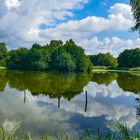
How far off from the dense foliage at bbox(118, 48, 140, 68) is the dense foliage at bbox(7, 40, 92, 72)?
113 ft

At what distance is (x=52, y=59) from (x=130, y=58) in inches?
1992

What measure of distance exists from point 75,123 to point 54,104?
11104 mm

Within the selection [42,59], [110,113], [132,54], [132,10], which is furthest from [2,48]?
[110,113]

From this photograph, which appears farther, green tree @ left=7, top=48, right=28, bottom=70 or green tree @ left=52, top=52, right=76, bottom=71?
green tree @ left=7, top=48, right=28, bottom=70

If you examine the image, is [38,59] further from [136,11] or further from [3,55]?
[136,11]

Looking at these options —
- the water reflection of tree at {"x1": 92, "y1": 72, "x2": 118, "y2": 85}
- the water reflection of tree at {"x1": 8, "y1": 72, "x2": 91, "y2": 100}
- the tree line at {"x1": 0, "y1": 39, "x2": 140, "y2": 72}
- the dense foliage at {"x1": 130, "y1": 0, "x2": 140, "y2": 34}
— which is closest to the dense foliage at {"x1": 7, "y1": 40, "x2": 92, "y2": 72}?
the tree line at {"x1": 0, "y1": 39, "x2": 140, "y2": 72}

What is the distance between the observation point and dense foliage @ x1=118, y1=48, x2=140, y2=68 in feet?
531

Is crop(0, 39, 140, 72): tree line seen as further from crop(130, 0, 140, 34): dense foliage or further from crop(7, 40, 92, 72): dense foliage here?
crop(130, 0, 140, 34): dense foliage

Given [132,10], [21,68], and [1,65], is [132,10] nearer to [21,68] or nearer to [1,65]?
[21,68]

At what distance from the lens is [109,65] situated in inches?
7712

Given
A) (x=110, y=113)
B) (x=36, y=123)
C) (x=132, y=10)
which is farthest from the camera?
(x=132, y=10)

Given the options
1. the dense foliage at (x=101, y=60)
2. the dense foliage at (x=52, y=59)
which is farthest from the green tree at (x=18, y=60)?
the dense foliage at (x=101, y=60)

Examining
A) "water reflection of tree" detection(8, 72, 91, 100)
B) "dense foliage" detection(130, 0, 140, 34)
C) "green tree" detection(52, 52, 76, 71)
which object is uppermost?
"dense foliage" detection(130, 0, 140, 34)

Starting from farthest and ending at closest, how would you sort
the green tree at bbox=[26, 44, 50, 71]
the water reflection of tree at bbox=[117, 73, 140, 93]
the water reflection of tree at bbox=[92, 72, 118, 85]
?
the green tree at bbox=[26, 44, 50, 71], the water reflection of tree at bbox=[92, 72, 118, 85], the water reflection of tree at bbox=[117, 73, 140, 93]
